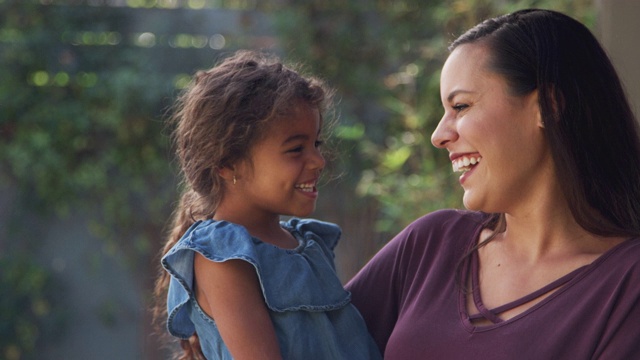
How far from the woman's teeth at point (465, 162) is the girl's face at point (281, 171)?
315mm

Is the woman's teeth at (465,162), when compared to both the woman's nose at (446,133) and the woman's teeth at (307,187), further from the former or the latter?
the woman's teeth at (307,187)

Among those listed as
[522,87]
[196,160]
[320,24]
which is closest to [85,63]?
[320,24]

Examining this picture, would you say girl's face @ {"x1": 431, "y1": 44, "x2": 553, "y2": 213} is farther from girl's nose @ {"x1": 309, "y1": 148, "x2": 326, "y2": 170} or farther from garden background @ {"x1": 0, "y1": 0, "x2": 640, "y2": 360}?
garden background @ {"x1": 0, "y1": 0, "x2": 640, "y2": 360}

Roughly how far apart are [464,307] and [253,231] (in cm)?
48

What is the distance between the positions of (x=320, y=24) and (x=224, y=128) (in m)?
3.78

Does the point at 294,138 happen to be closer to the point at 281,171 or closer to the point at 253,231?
the point at 281,171

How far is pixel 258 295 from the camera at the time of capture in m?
2.06

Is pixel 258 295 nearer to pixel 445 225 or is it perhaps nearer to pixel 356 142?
pixel 445 225

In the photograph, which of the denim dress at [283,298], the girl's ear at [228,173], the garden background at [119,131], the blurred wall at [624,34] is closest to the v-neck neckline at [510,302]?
the denim dress at [283,298]

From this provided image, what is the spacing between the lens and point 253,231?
2.19 meters

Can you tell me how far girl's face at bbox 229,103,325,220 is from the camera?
2191 mm

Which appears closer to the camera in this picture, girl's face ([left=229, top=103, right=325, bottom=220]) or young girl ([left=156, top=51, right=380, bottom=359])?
young girl ([left=156, top=51, right=380, bottom=359])

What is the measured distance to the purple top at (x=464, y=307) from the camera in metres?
1.80

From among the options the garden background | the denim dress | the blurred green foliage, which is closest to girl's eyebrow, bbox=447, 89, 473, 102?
the denim dress
